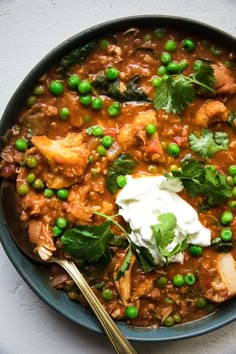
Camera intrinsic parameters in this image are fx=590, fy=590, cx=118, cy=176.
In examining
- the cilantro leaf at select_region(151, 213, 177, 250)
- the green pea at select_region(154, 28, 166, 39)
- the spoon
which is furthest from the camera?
the green pea at select_region(154, 28, 166, 39)

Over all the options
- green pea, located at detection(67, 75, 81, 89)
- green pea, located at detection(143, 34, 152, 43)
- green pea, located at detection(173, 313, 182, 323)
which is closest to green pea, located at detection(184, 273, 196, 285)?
green pea, located at detection(173, 313, 182, 323)

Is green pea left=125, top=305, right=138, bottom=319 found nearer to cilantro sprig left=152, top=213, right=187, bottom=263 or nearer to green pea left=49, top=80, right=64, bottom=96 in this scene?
cilantro sprig left=152, top=213, right=187, bottom=263

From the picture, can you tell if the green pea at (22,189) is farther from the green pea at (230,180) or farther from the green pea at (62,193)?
the green pea at (230,180)

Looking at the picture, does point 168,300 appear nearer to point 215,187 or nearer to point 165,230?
point 165,230

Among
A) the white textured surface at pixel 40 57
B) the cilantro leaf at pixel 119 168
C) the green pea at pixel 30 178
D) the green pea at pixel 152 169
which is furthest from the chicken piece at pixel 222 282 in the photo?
the green pea at pixel 30 178

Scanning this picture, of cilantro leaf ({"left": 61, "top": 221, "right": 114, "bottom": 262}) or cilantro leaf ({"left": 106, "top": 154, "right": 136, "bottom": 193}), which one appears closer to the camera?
cilantro leaf ({"left": 61, "top": 221, "right": 114, "bottom": 262})
